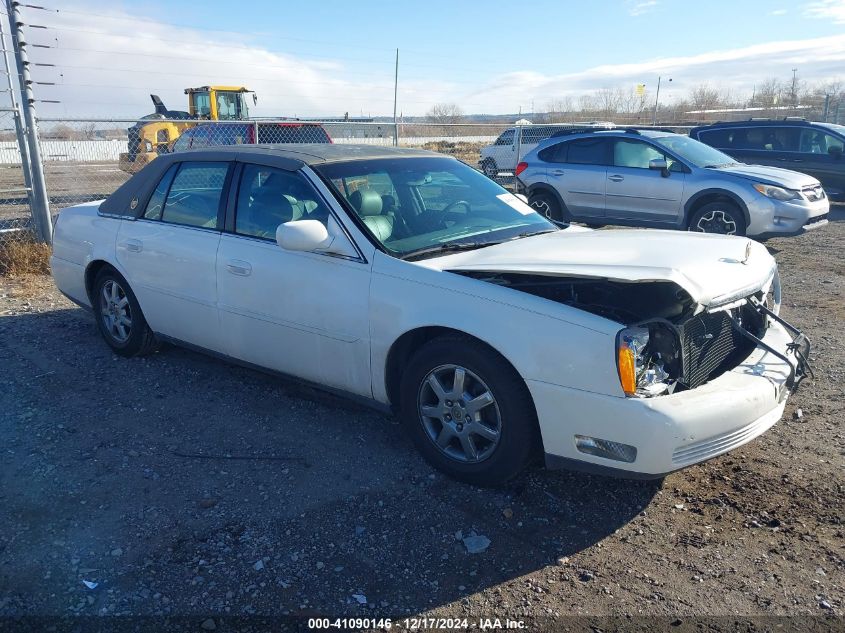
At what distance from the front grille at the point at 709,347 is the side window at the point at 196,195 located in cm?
300

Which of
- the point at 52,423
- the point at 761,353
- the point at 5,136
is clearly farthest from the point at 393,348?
the point at 5,136

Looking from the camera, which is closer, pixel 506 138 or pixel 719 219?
pixel 719 219

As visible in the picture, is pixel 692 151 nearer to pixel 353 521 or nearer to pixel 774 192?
pixel 774 192

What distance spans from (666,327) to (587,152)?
28.3 ft

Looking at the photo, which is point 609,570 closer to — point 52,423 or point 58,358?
point 52,423

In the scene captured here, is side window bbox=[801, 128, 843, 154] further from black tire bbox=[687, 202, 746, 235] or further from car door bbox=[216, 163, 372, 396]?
car door bbox=[216, 163, 372, 396]

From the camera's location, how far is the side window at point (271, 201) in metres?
4.15

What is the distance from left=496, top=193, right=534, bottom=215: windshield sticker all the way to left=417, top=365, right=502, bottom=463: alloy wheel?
5.57ft

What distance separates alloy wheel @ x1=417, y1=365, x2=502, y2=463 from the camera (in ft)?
11.2

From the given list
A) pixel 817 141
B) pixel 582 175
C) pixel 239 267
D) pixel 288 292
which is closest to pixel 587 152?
pixel 582 175

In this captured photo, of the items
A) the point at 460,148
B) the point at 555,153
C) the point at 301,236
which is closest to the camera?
the point at 301,236

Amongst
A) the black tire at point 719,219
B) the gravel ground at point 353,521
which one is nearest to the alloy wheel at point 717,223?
the black tire at point 719,219

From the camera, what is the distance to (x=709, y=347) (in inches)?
136

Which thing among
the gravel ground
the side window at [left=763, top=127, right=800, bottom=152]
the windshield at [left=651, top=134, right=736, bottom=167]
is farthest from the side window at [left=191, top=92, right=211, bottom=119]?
the gravel ground
